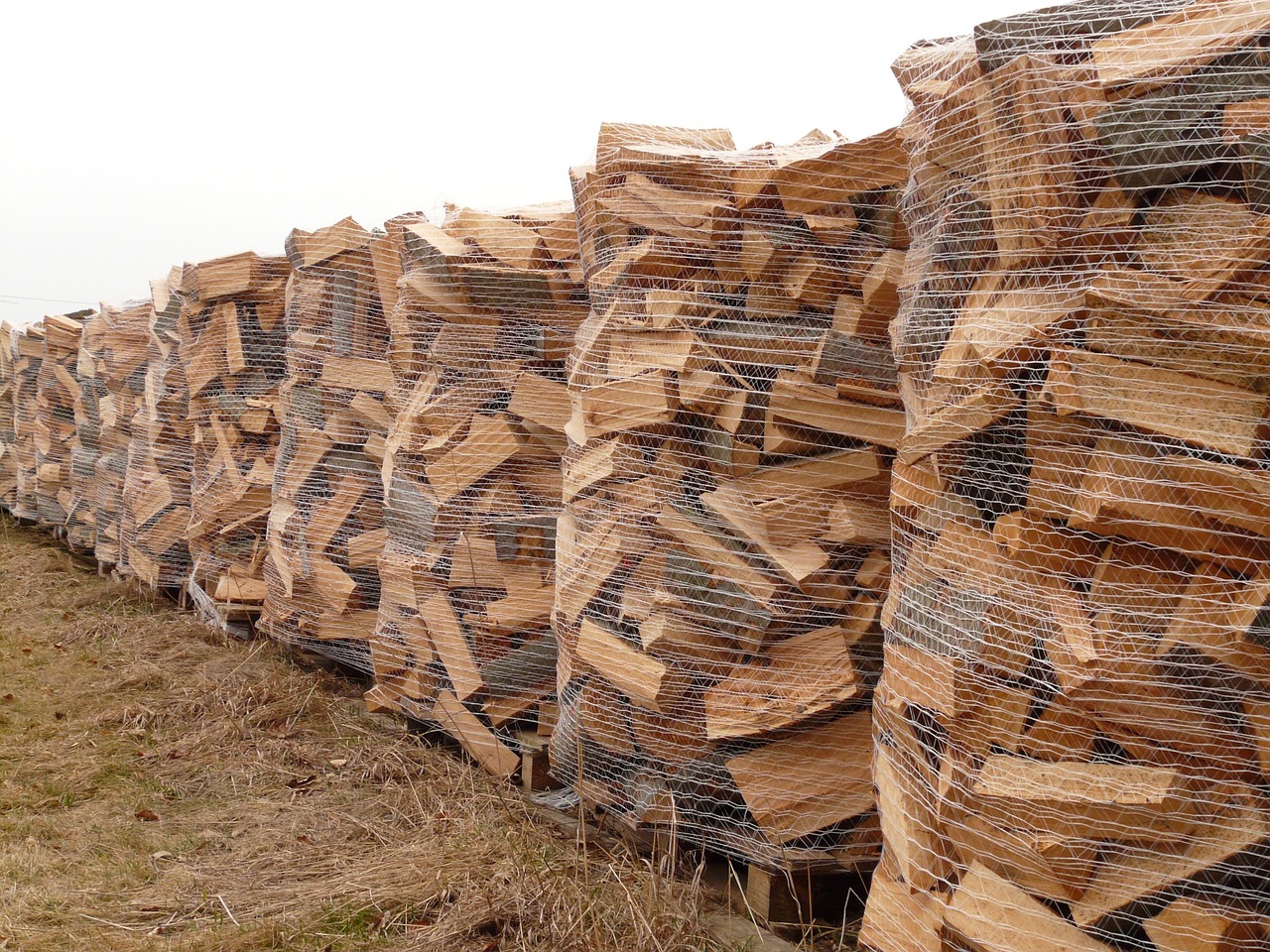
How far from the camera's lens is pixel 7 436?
32.1 ft

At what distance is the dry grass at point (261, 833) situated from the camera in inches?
100

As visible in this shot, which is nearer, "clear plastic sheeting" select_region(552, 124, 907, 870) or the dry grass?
"clear plastic sheeting" select_region(552, 124, 907, 870)

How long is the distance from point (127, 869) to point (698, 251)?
2.21 meters

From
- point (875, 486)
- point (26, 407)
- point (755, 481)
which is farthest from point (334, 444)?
point (26, 407)

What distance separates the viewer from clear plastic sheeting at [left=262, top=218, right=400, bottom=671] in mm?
4371

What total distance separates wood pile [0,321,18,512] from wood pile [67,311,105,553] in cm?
207

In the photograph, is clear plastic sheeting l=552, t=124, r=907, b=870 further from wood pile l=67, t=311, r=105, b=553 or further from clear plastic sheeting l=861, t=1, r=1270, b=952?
wood pile l=67, t=311, r=105, b=553

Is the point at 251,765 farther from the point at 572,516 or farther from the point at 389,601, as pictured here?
the point at 572,516

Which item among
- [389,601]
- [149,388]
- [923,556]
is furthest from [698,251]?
[149,388]

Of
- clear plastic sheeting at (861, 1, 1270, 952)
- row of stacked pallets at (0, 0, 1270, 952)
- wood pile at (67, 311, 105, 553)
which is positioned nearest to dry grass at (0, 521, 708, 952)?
row of stacked pallets at (0, 0, 1270, 952)

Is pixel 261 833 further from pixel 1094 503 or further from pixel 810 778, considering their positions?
pixel 1094 503

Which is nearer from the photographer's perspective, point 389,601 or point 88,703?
point 389,601

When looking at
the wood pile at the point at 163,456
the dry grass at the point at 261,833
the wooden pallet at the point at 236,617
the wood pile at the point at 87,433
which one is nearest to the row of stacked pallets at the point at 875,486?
the dry grass at the point at 261,833

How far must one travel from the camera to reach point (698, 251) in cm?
258
